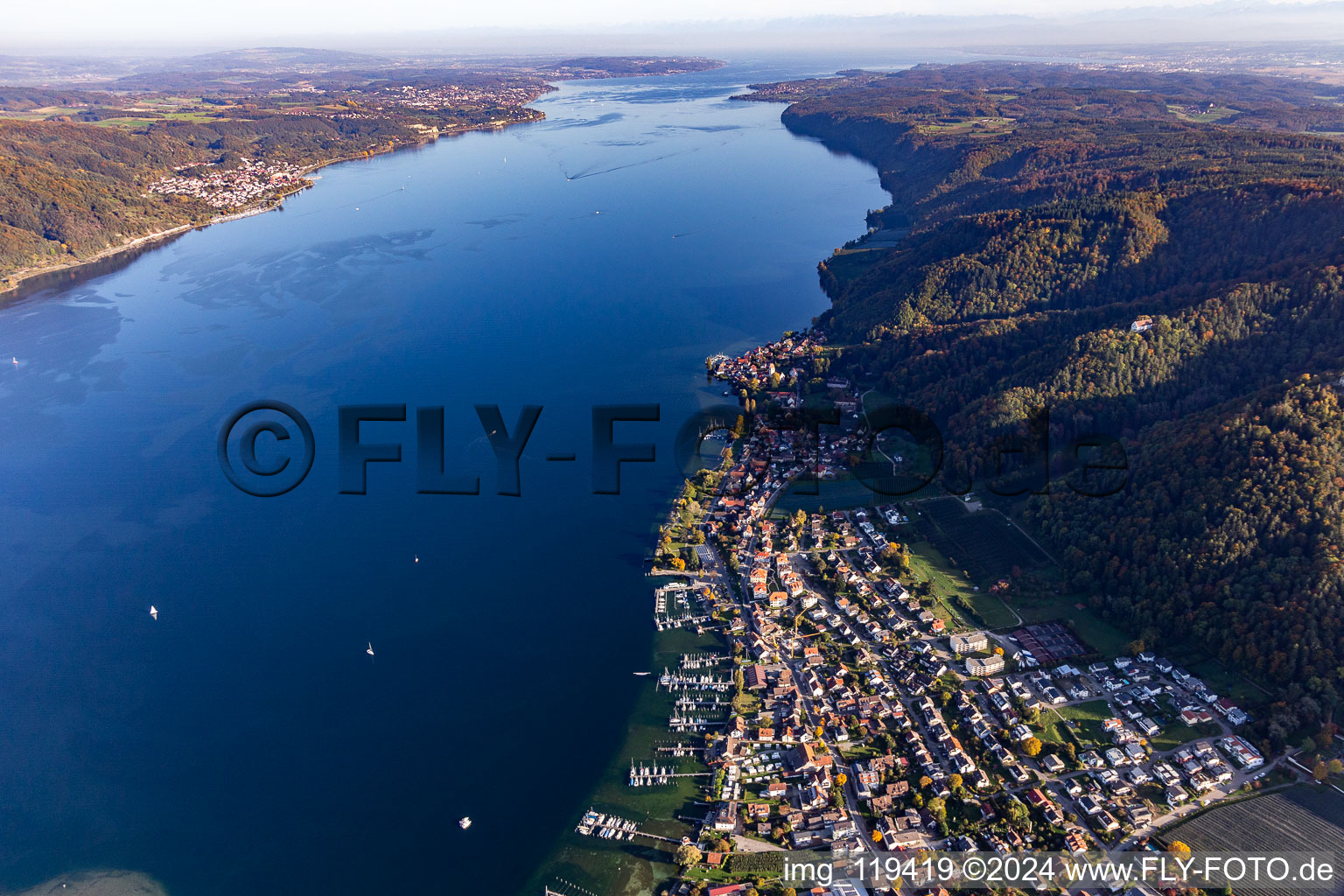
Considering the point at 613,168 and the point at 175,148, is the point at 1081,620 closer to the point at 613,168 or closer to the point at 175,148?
the point at 613,168

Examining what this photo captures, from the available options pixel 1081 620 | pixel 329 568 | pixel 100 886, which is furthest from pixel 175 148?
pixel 1081 620

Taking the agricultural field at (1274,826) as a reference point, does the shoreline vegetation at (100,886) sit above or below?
below

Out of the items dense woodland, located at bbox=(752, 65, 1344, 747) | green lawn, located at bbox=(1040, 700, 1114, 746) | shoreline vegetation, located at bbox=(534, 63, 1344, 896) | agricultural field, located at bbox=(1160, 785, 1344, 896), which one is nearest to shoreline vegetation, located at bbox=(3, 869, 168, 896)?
shoreline vegetation, located at bbox=(534, 63, 1344, 896)

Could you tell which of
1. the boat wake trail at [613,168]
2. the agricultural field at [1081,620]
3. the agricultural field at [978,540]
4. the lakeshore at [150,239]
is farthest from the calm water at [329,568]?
the boat wake trail at [613,168]

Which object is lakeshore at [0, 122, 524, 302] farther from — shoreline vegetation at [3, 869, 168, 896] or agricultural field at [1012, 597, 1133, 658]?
agricultural field at [1012, 597, 1133, 658]

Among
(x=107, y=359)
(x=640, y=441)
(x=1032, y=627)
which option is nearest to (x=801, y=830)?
(x=1032, y=627)

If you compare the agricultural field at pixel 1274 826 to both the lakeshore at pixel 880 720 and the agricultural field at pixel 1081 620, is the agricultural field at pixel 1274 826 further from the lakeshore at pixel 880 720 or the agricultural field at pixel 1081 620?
the agricultural field at pixel 1081 620
